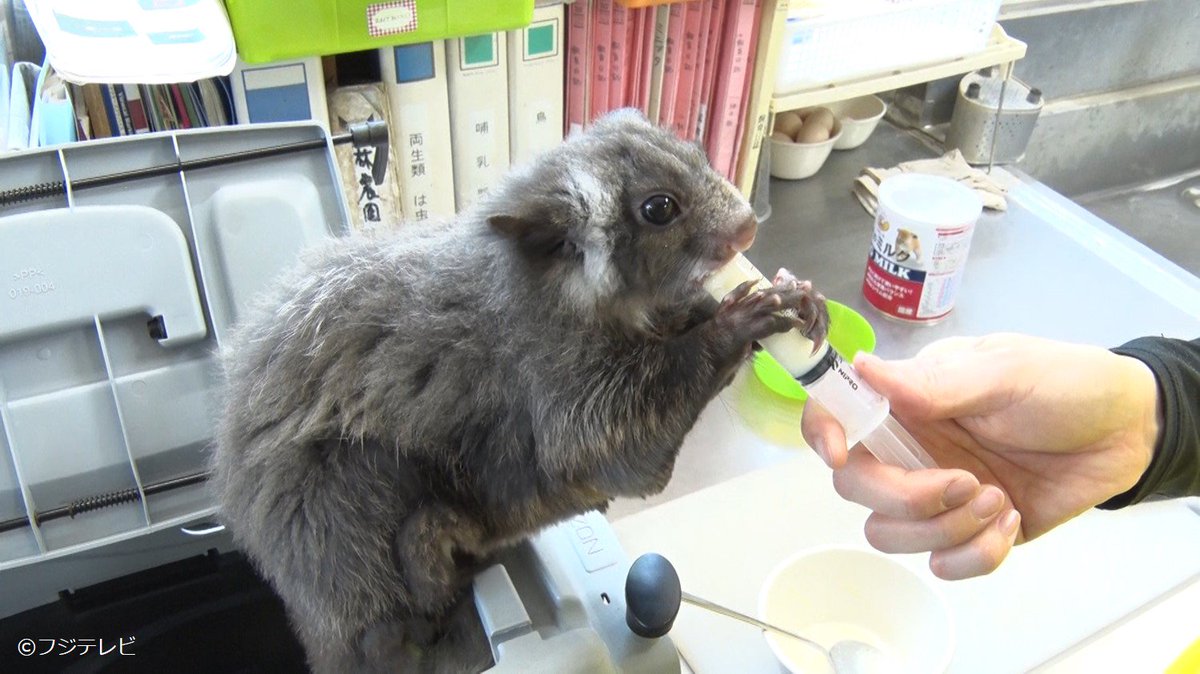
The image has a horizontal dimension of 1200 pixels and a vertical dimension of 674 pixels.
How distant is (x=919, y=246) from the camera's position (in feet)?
4.38

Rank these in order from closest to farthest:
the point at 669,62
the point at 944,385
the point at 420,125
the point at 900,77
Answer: the point at 944,385
the point at 420,125
the point at 669,62
the point at 900,77

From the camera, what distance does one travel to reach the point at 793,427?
1.25 metres

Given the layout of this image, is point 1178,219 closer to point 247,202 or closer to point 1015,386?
point 1015,386

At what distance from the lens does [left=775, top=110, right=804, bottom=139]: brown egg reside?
1729mm

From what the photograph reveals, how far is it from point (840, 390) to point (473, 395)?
0.98 ft

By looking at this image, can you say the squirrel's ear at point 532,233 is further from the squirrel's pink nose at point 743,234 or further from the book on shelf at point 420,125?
the book on shelf at point 420,125

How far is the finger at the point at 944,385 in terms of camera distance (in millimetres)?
855

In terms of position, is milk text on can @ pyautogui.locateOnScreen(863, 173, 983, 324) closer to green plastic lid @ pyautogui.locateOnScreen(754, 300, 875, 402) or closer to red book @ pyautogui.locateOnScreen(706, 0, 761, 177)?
green plastic lid @ pyautogui.locateOnScreen(754, 300, 875, 402)

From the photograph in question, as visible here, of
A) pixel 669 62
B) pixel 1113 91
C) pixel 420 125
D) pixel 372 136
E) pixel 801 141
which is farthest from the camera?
pixel 1113 91

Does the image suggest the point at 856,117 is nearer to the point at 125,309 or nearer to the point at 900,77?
the point at 900,77

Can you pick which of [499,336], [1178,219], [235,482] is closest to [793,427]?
[499,336]

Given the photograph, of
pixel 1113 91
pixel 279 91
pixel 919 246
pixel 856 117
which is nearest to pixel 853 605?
pixel 919 246

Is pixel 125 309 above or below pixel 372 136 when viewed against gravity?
below

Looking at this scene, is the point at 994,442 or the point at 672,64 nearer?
the point at 994,442
